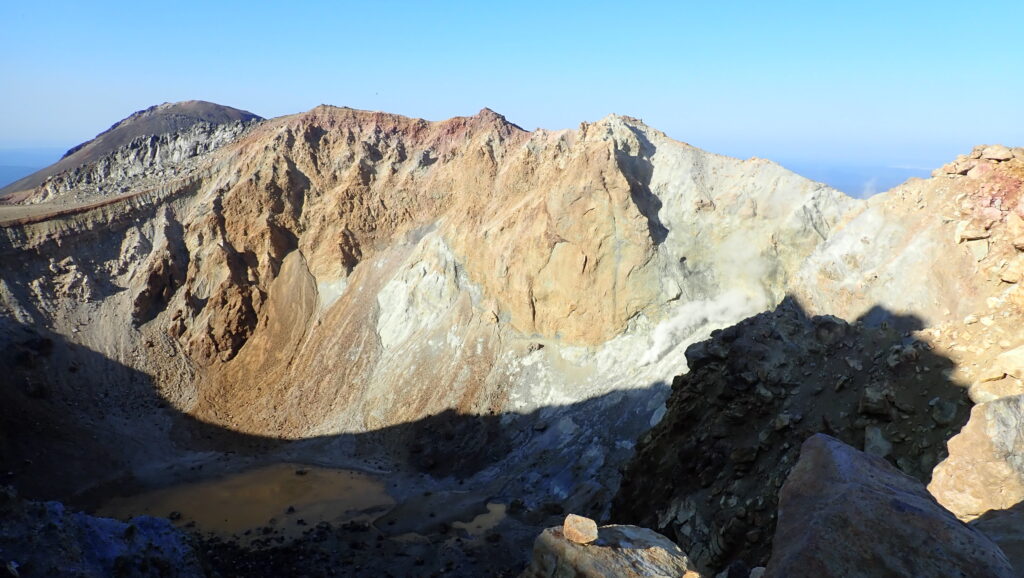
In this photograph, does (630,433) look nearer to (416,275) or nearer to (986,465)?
(986,465)

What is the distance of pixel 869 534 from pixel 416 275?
3074cm

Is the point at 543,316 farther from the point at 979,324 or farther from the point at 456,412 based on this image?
the point at 979,324

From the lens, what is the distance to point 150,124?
207ft

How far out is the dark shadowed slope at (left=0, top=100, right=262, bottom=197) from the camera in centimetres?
5831

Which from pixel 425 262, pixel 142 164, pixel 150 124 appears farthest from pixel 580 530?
pixel 150 124

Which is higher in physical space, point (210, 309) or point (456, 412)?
point (210, 309)

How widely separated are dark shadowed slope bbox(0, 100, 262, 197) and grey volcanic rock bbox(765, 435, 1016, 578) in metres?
63.1

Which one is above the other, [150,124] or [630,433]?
[150,124]

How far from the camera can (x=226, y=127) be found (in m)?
44.8

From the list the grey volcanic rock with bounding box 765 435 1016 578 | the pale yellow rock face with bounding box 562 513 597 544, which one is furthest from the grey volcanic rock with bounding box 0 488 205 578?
the grey volcanic rock with bounding box 765 435 1016 578

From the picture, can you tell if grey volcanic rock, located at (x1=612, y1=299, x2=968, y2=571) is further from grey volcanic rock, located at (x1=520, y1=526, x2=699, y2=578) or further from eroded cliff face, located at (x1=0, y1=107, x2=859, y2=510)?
eroded cliff face, located at (x1=0, y1=107, x2=859, y2=510)

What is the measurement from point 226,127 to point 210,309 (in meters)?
17.7

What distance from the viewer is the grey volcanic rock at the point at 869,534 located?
12.6 ft

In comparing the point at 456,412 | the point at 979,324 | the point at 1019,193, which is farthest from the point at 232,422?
the point at 1019,193
